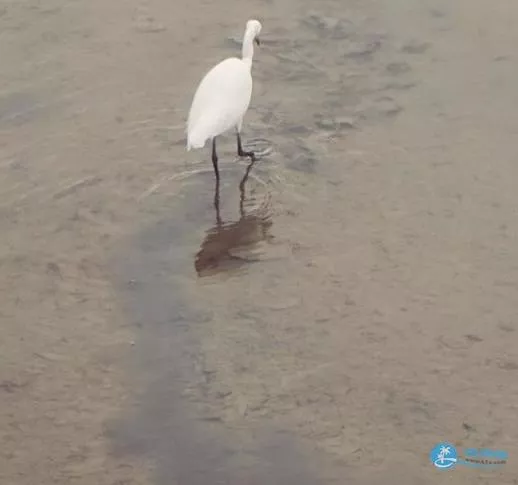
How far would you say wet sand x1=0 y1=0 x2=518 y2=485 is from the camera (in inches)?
187

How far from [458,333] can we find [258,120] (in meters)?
2.22

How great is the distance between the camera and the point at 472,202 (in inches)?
243

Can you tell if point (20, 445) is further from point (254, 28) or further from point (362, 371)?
point (254, 28)

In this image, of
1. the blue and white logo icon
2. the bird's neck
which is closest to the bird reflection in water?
the bird's neck

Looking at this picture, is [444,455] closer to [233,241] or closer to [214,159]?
[233,241]

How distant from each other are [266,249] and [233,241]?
198 millimetres

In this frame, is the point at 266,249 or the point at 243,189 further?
the point at 243,189

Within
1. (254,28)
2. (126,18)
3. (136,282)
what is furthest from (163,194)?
(126,18)

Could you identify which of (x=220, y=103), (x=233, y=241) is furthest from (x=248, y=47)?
(x=233, y=241)

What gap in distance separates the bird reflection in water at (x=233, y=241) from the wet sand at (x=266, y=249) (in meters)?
0.02

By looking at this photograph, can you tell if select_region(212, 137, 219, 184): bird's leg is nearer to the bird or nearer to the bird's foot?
the bird

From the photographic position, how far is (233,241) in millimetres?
5945

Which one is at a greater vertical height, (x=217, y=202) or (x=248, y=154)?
(x=248, y=154)

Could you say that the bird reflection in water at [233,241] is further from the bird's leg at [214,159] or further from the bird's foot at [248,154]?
the bird's foot at [248,154]
